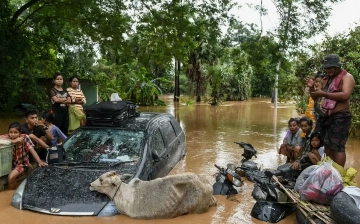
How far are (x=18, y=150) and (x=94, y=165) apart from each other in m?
1.80

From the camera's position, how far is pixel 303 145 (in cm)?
709

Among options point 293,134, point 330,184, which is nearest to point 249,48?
point 293,134

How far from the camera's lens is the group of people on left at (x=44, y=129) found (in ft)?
20.7

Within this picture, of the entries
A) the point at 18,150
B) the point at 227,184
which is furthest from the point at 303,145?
the point at 18,150

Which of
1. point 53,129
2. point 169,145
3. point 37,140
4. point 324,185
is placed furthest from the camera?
point 53,129

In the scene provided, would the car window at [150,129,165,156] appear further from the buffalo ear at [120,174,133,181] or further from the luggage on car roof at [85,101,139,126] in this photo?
the buffalo ear at [120,174,133,181]

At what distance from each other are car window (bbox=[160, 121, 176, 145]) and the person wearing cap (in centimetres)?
269

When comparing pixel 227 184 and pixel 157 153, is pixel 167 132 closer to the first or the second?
pixel 157 153

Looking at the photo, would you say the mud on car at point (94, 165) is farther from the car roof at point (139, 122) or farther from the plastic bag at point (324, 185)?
the plastic bag at point (324, 185)

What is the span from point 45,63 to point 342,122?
15700 millimetres

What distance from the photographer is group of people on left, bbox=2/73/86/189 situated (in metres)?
6.32

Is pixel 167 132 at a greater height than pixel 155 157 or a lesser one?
greater

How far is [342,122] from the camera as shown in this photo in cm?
545

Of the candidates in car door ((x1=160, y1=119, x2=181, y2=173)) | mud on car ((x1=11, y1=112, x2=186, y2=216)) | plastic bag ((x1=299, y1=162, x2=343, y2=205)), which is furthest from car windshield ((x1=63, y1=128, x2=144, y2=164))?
plastic bag ((x1=299, y1=162, x2=343, y2=205))
